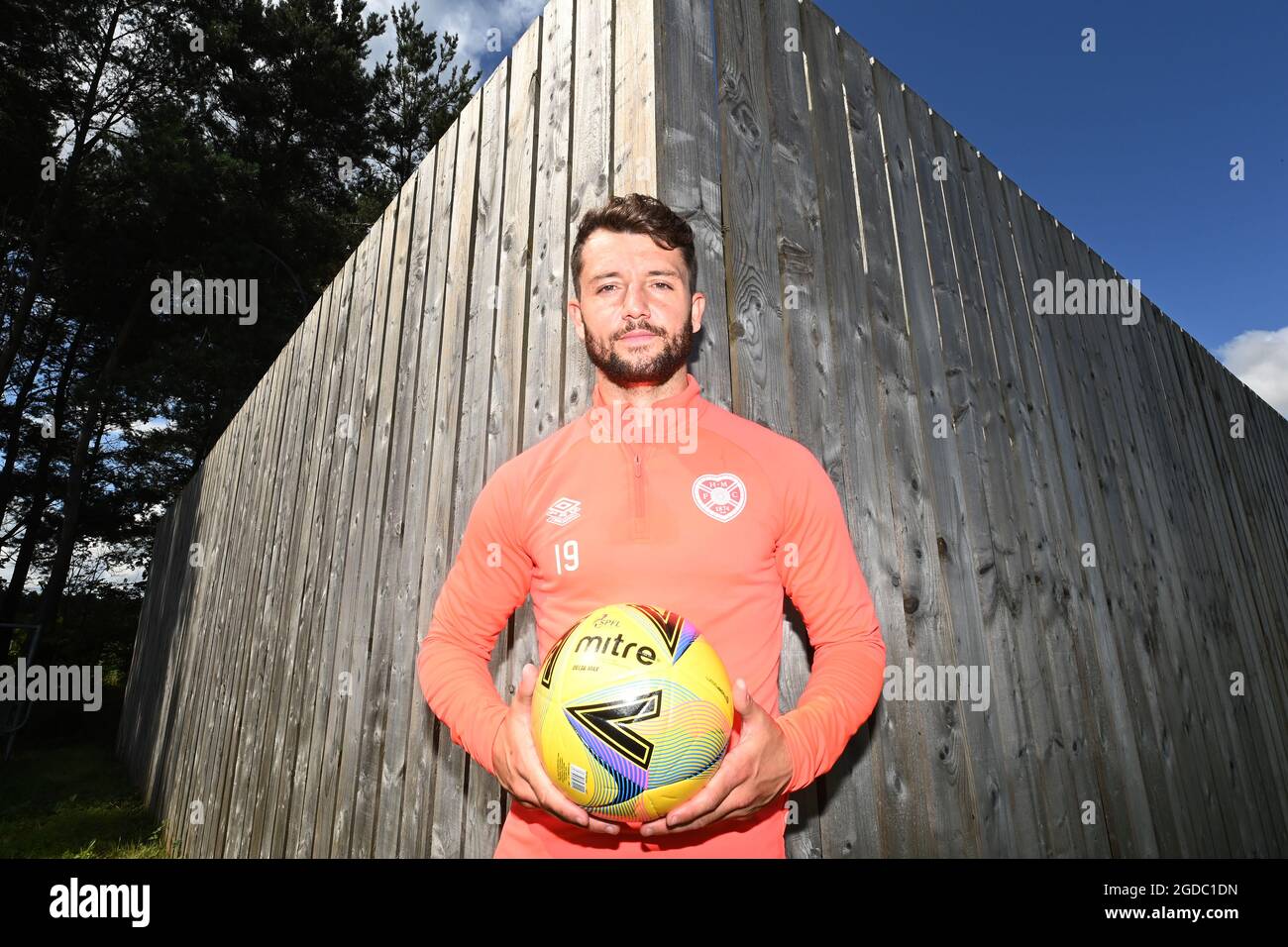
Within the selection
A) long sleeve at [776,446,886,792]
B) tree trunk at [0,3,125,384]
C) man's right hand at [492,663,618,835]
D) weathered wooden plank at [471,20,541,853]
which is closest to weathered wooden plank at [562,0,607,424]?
weathered wooden plank at [471,20,541,853]

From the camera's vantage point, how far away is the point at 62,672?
14.3m

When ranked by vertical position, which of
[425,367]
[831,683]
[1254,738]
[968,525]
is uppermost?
[425,367]

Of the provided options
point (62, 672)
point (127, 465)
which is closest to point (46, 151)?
point (127, 465)

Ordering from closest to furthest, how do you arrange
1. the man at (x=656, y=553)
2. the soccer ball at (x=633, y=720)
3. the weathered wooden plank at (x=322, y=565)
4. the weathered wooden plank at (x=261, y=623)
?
the soccer ball at (x=633, y=720)
the man at (x=656, y=553)
the weathered wooden plank at (x=322, y=565)
the weathered wooden plank at (x=261, y=623)

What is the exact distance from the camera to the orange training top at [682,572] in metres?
1.39

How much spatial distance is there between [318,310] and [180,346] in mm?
13302

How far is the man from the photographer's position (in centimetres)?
135

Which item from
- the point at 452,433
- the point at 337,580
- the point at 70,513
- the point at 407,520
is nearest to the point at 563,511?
the point at 452,433

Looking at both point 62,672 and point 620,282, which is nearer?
point 620,282

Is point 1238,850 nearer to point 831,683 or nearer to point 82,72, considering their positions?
point 831,683

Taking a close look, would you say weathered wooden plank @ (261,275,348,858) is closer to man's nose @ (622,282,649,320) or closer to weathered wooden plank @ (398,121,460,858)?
weathered wooden plank @ (398,121,460,858)

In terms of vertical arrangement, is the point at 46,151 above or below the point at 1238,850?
above

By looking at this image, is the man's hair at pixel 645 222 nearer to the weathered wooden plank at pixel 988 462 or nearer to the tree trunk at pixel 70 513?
the weathered wooden plank at pixel 988 462

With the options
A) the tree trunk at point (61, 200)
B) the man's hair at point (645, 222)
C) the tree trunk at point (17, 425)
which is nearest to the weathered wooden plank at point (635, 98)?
the man's hair at point (645, 222)
